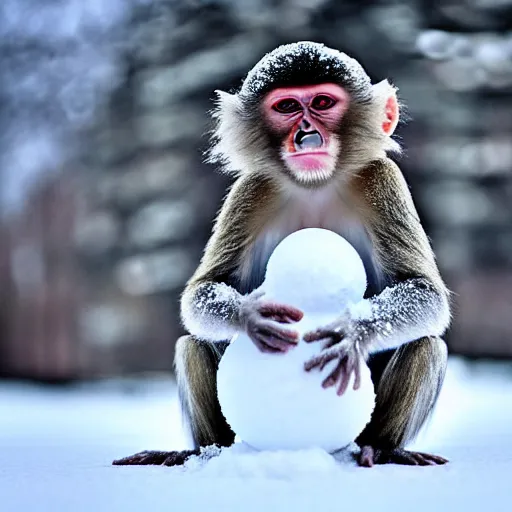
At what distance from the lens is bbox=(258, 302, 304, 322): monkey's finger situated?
1447 mm

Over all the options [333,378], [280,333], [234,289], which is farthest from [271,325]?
[234,289]

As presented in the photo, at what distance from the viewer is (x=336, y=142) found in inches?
69.2

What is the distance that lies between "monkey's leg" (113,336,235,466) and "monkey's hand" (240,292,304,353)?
0.26 meters

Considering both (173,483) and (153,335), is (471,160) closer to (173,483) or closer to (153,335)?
(153,335)

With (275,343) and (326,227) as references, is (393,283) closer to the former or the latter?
(326,227)

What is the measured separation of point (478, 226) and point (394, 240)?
152 inches

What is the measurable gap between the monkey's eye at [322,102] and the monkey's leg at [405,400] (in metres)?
0.47

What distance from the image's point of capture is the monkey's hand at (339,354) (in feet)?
4.63

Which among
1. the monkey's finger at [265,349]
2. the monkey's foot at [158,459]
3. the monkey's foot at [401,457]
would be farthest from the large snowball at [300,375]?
the monkey's foot at [158,459]

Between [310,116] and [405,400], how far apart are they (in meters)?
0.54

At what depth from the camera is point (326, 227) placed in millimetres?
1796

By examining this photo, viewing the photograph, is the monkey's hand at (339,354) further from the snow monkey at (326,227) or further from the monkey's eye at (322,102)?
the monkey's eye at (322,102)

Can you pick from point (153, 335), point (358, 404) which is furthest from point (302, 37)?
point (358, 404)

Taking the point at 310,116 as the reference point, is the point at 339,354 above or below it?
below
